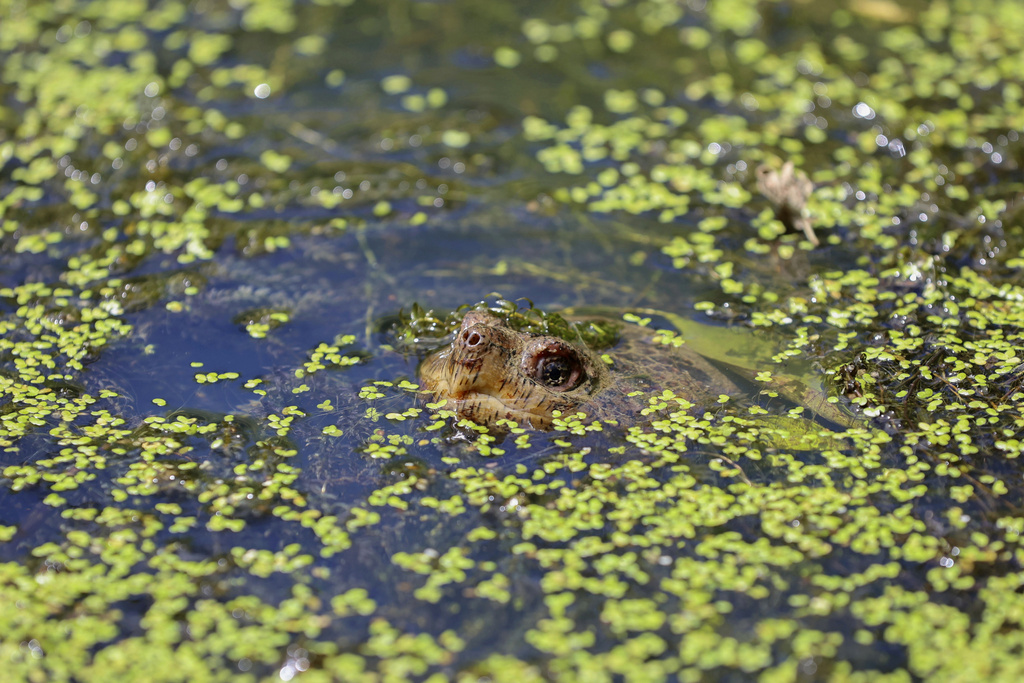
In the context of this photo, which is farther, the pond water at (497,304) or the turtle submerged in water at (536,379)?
the turtle submerged in water at (536,379)

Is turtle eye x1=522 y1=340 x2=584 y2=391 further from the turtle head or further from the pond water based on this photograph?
the pond water

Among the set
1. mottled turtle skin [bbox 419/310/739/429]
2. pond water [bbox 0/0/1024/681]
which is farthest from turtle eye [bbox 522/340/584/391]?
pond water [bbox 0/0/1024/681]

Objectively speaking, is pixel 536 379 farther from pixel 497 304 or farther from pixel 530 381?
pixel 497 304

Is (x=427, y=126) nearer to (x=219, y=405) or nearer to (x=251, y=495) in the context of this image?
(x=219, y=405)

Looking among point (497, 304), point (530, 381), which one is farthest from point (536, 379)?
point (497, 304)

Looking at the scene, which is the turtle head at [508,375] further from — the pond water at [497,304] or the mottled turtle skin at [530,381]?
the pond water at [497,304]

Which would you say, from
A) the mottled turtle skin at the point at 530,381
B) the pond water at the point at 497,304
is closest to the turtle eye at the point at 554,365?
the mottled turtle skin at the point at 530,381
